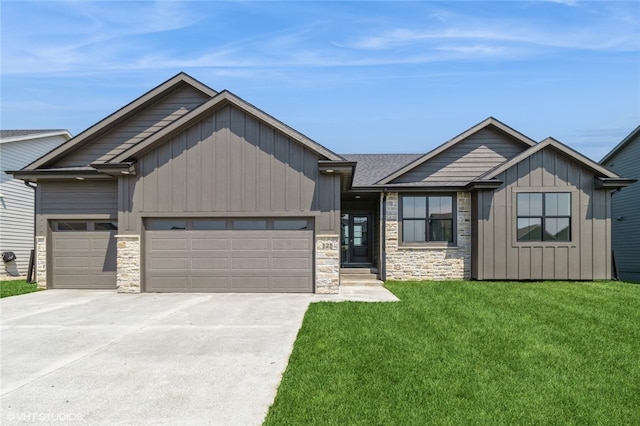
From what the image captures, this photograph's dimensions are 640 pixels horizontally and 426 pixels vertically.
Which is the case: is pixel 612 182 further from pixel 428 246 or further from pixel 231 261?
pixel 231 261

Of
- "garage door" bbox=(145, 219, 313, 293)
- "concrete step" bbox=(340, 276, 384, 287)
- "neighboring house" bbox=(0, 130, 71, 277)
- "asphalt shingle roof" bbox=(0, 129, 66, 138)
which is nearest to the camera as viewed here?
"garage door" bbox=(145, 219, 313, 293)

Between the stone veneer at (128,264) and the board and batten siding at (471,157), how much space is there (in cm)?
926

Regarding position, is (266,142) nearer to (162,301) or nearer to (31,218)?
(162,301)

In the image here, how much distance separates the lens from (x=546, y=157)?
13.8 meters

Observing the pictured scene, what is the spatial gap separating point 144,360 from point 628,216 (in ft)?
66.1

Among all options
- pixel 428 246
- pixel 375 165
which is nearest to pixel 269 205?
pixel 428 246

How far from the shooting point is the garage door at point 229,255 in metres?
12.0

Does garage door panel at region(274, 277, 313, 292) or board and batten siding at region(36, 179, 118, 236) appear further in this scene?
board and batten siding at region(36, 179, 118, 236)

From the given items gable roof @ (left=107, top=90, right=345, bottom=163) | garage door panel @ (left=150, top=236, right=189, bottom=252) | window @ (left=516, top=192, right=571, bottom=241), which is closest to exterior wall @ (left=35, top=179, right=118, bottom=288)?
gable roof @ (left=107, top=90, right=345, bottom=163)

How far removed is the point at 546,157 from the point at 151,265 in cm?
1302

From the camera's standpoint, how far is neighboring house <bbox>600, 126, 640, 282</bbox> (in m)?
17.5

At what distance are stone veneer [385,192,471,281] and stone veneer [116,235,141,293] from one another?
26.3 ft

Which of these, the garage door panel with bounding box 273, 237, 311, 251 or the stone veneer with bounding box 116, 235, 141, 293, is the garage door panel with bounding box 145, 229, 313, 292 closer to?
the garage door panel with bounding box 273, 237, 311, 251

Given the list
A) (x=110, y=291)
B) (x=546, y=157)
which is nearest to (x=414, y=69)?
(x=546, y=157)
